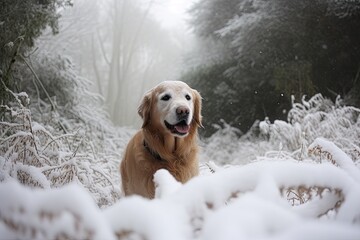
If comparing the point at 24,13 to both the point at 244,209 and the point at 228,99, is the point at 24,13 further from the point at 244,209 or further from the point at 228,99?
the point at 228,99

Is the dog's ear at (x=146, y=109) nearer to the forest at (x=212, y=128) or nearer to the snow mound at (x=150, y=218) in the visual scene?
the forest at (x=212, y=128)

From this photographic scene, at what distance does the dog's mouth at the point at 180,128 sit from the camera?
2.90m

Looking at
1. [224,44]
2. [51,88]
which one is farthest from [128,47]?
[51,88]

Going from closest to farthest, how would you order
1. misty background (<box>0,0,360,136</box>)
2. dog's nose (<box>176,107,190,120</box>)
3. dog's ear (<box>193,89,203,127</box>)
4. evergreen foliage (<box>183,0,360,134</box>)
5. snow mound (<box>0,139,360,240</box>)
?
1. snow mound (<box>0,139,360,240</box>)
2. dog's nose (<box>176,107,190,120</box>)
3. dog's ear (<box>193,89,203,127</box>)
4. misty background (<box>0,0,360,136</box>)
5. evergreen foliage (<box>183,0,360,134</box>)

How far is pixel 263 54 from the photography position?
9.64m

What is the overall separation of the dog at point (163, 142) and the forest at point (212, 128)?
0.26 metres

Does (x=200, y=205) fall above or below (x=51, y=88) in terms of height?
above

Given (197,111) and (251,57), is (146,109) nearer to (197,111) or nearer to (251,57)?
(197,111)

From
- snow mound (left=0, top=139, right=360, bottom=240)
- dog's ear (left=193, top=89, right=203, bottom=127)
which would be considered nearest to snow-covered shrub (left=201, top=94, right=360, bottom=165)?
dog's ear (left=193, top=89, right=203, bottom=127)

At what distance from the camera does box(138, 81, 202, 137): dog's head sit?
2893 millimetres

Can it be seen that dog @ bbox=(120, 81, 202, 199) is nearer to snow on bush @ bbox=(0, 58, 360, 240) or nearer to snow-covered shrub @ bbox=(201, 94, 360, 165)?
snow-covered shrub @ bbox=(201, 94, 360, 165)

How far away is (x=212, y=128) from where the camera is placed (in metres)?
11.1

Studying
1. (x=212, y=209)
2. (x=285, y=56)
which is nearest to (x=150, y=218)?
(x=212, y=209)

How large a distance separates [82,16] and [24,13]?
717 centimetres
